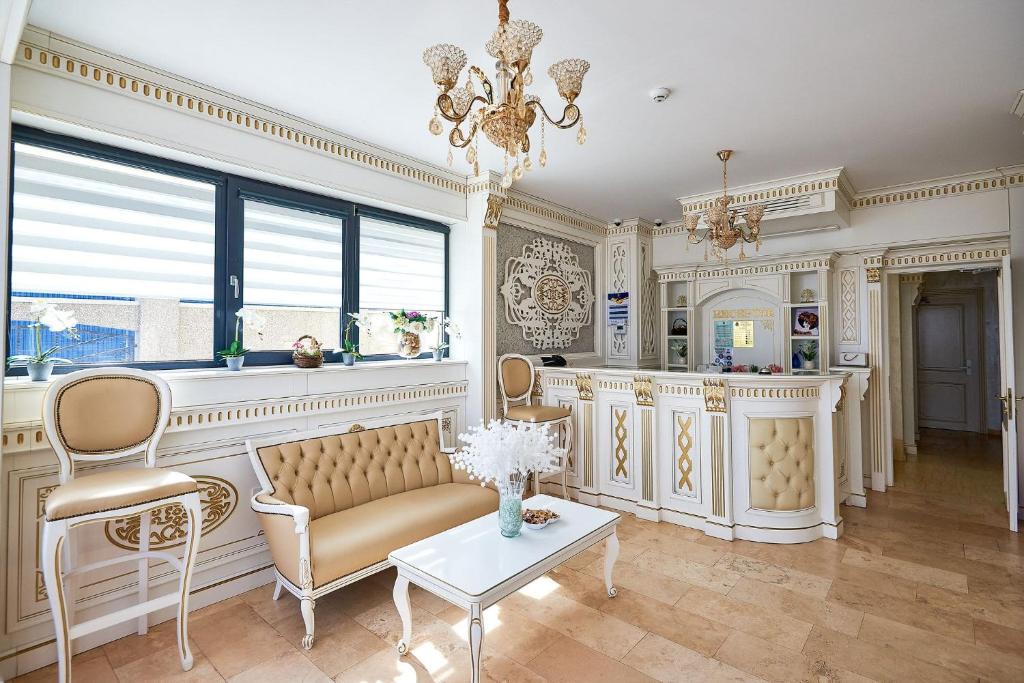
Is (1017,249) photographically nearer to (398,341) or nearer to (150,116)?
(398,341)

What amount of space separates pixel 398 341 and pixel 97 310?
1.95m

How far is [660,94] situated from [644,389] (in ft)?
7.21

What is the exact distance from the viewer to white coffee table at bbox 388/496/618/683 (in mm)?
1981

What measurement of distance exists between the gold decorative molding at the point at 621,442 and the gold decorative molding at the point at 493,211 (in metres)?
2.02

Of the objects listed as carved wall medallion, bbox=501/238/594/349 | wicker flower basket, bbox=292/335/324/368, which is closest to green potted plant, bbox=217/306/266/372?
wicker flower basket, bbox=292/335/324/368

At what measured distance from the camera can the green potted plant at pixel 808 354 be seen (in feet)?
17.3

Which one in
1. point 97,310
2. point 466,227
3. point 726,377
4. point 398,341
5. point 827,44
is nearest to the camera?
point 827,44

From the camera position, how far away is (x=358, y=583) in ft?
9.92

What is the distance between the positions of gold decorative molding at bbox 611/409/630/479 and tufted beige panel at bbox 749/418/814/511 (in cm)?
100

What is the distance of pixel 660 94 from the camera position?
9.66ft

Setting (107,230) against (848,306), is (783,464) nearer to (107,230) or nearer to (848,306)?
(848,306)

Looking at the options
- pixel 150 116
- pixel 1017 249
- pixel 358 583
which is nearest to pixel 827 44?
pixel 1017 249

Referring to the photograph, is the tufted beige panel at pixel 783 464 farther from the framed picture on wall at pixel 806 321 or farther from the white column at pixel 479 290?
the white column at pixel 479 290

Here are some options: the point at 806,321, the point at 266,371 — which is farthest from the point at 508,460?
the point at 806,321
